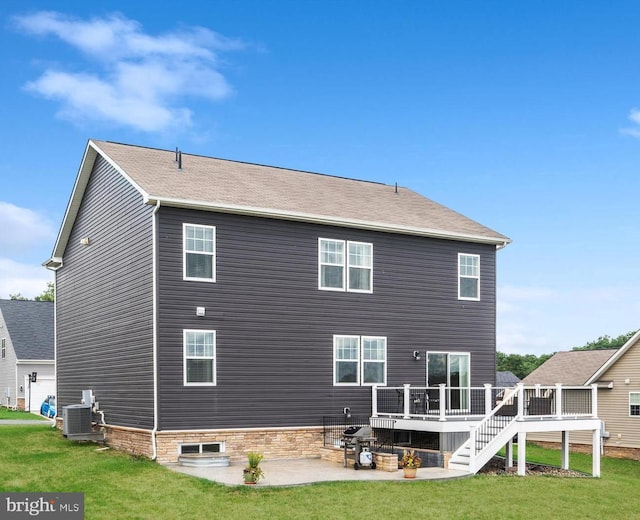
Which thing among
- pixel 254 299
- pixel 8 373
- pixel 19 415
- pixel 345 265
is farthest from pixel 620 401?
pixel 8 373

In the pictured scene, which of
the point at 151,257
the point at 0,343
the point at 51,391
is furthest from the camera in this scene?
the point at 0,343

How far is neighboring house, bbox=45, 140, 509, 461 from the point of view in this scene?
20250 millimetres

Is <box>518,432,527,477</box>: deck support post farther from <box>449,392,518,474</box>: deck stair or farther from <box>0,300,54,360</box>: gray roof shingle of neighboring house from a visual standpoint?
<box>0,300,54,360</box>: gray roof shingle of neighboring house

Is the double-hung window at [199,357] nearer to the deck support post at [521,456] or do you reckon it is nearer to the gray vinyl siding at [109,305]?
the gray vinyl siding at [109,305]

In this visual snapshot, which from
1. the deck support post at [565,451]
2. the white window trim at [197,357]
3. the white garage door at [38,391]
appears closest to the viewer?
the white window trim at [197,357]

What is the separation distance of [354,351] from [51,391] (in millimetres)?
26119

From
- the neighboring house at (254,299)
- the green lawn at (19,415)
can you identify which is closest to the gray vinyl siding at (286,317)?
the neighboring house at (254,299)

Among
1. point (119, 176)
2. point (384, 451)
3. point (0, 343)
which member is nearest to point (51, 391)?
point (0, 343)

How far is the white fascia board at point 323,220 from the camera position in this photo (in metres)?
20.2

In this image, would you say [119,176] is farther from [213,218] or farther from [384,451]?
[384,451]

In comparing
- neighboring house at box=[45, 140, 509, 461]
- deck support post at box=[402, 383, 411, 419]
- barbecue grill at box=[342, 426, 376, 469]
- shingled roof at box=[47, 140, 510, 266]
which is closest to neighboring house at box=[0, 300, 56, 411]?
shingled roof at box=[47, 140, 510, 266]

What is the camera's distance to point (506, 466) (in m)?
21.6

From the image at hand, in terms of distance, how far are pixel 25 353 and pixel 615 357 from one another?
30.2 meters

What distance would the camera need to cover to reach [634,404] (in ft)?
116
